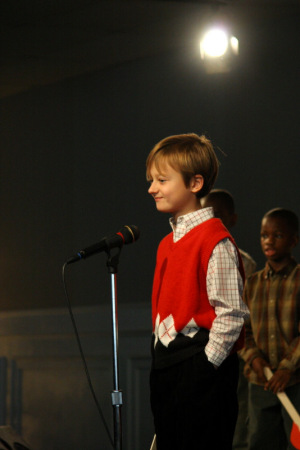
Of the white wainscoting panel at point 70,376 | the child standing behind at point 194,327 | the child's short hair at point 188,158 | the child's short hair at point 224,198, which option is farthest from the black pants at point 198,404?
the white wainscoting panel at point 70,376

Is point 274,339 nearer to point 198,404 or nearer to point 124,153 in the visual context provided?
point 198,404

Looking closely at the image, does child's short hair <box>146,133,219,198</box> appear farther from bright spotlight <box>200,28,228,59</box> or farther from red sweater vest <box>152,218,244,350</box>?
bright spotlight <box>200,28,228,59</box>

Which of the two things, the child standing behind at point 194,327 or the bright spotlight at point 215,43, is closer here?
the child standing behind at point 194,327

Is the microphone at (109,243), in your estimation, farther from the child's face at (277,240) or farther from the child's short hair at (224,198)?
the child's short hair at (224,198)

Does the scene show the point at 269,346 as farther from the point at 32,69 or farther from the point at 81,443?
the point at 32,69

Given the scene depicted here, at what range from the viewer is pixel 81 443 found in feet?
10.8

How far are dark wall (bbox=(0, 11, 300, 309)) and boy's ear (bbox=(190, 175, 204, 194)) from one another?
1.85m

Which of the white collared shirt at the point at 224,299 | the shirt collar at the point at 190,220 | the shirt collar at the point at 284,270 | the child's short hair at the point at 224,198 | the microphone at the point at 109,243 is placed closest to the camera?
the white collared shirt at the point at 224,299

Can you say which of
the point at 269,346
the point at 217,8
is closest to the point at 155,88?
the point at 217,8

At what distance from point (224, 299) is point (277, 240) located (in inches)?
52.5

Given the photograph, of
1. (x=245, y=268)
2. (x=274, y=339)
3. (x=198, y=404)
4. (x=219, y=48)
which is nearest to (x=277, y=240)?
(x=245, y=268)

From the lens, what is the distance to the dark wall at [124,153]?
3.30 metres

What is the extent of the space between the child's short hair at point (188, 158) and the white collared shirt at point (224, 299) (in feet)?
0.58

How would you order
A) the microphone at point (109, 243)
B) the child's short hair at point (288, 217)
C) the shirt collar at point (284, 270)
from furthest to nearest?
the child's short hair at point (288, 217) → the shirt collar at point (284, 270) → the microphone at point (109, 243)
